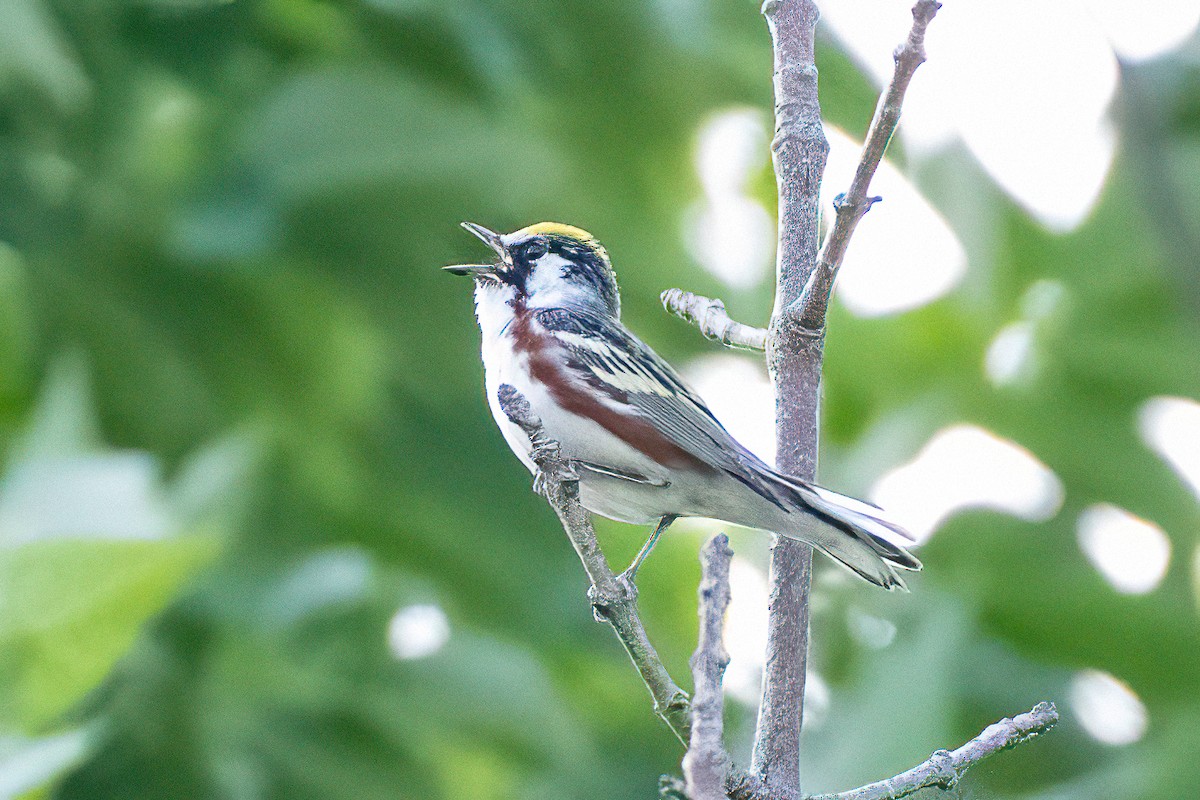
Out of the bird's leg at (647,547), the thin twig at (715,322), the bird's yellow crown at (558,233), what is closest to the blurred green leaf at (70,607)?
the bird's leg at (647,547)

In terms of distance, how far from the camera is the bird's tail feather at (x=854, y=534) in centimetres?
179

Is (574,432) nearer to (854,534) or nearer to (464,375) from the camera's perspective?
(854,534)

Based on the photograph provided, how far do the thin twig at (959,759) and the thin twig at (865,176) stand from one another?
1.82 feet

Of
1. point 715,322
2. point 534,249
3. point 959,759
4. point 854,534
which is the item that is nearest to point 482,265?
point 534,249

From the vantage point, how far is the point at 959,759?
1454 mm

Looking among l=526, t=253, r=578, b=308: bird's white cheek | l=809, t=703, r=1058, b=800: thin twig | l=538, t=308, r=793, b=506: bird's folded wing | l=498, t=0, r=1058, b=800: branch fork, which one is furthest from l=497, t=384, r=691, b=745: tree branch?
l=526, t=253, r=578, b=308: bird's white cheek

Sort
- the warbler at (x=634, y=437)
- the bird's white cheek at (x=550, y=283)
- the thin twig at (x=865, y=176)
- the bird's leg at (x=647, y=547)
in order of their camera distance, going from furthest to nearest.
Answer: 1. the bird's white cheek at (x=550, y=283)
2. the warbler at (x=634, y=437)
3. the bird's leg at (x=647, y=547)
4. the thin twig at (x=865, y=176)

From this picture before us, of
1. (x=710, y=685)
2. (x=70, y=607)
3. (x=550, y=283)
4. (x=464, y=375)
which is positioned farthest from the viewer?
(x=464, y=375)

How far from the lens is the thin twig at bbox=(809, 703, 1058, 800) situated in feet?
4.62

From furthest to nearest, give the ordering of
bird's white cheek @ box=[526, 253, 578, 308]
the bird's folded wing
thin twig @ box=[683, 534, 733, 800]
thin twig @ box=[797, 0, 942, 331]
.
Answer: bird's white cheek @ box=[526, 253, 578, 308] → the bird's folded wing → thin twig @ box=[797, 0, 942, 331] → thin twig @ box=[683, 534, 733, 800]

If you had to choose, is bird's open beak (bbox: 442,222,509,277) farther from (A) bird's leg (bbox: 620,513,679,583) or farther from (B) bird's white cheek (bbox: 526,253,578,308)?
(A) bird's leg (bbox: 620,513,679,583)

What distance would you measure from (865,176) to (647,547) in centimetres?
69

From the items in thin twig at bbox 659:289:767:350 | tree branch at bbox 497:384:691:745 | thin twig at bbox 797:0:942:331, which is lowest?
tree branch at bbox 497:384:691:745

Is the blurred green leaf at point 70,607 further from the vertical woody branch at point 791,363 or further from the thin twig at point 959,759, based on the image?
the thin twig at point 959,759
